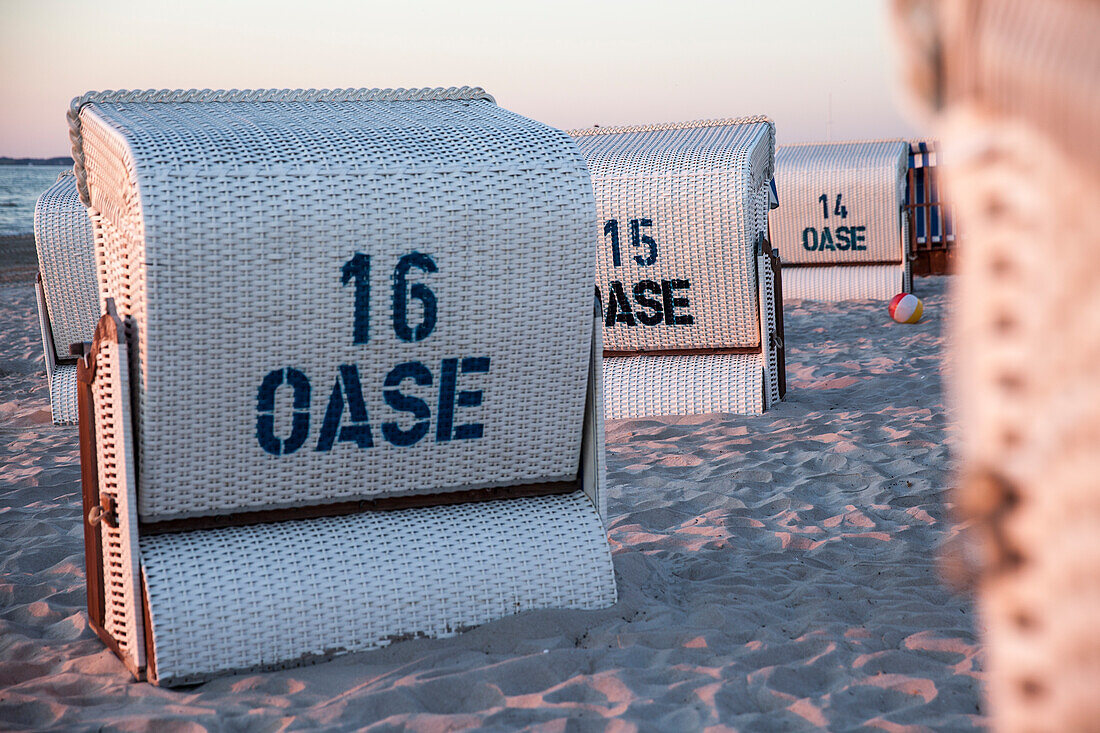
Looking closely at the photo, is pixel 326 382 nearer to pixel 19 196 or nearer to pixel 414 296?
pixel 414 296

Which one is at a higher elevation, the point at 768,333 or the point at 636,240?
the point at 636,240

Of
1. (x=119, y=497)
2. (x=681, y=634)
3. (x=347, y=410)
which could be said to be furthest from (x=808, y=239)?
(x=119, y=497)

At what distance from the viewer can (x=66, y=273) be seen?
670 cm

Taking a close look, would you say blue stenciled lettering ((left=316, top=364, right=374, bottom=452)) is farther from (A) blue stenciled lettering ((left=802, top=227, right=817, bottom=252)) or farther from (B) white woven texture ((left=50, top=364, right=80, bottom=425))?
(A) blue stenciled lettering ((left=802, top=227, right=817, bottom=252))

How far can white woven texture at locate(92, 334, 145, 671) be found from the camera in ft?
8.39

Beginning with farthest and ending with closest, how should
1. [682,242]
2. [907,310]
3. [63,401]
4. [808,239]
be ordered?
[808,239]
[907,310]
[63,401]
[682,242]

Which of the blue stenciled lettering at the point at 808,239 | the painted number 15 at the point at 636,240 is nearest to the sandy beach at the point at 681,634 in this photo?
the painted number 15 at the point at 636,240

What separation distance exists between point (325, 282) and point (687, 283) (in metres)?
Answer: 3.53

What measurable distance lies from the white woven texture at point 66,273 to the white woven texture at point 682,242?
343 cm

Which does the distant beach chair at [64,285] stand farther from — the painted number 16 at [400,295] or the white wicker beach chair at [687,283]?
the painted number 16 at [400,295]

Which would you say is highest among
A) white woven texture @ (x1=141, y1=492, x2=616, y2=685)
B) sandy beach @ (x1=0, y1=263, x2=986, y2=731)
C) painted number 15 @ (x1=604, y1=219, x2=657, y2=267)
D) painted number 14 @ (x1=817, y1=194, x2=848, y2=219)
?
painted number 14 @ (x1=817, y1=194, x2=848, y2=219)

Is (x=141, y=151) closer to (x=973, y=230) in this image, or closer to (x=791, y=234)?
(x=973, y=230)

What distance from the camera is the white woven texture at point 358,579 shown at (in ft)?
8.54

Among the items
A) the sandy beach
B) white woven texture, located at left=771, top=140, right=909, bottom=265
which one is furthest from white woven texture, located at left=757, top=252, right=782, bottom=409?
white woven texture, located at left=771, top=140, right=909, bottom=265
